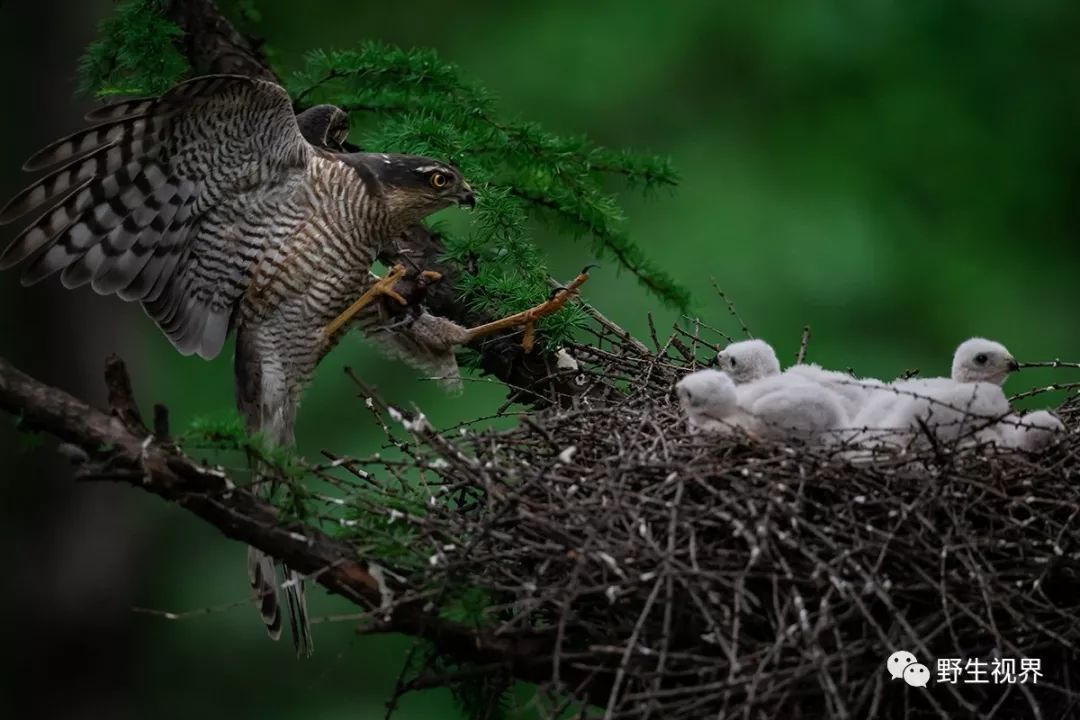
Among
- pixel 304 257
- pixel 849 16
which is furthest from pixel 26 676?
pixel 849 16

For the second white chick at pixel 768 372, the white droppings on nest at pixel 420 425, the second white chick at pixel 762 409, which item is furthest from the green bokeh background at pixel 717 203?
the white droppings on nest at pixel 420 425

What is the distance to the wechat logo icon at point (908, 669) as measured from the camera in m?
2.78

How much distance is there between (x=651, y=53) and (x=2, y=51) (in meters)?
3.06

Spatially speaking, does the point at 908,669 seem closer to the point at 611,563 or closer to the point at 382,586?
the point at 611,563

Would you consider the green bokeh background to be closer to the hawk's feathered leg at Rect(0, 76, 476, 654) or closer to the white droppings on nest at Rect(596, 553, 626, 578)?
the hawk's feathered leg at Rect(0, 76, 476, 654)

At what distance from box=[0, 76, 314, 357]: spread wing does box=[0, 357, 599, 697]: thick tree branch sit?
2.50ft

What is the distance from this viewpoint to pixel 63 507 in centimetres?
625

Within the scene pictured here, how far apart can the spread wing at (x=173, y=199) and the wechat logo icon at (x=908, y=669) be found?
6.95ft

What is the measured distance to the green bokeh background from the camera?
6309mm

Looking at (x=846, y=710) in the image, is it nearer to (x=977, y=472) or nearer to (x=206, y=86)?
(x=977, y=472)

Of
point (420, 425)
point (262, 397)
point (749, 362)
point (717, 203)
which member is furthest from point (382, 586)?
point (717, 203)

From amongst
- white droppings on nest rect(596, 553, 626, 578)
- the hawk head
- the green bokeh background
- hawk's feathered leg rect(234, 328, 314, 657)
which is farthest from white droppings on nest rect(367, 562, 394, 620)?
the green bokeh background

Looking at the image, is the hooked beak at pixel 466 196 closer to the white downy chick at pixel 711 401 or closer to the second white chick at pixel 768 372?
the second white chick at pixel 768 372

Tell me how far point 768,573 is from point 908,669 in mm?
310
